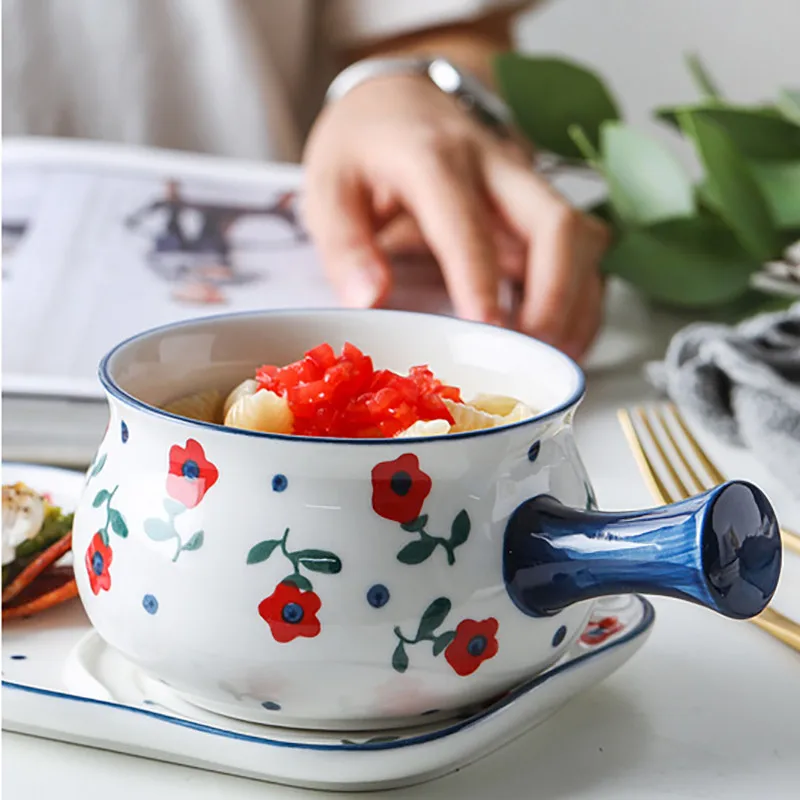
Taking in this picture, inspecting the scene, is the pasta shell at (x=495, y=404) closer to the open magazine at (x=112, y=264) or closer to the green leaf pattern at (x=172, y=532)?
the green leaf pattern at (x=172, y=532)

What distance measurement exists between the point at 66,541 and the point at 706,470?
26 cm

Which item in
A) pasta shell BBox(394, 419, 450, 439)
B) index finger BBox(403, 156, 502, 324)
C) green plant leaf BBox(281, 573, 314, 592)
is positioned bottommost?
index finger BBox(403, 156, 502, 324)

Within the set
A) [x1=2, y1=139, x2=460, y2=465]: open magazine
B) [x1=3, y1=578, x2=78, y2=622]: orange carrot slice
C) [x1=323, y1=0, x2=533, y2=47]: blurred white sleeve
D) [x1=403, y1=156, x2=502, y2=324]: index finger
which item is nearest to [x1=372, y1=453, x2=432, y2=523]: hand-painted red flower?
[x1=3, y1=578, x2=78, y2=622]: orange carrot slice

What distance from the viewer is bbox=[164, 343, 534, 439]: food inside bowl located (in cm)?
32

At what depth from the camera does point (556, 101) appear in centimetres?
87

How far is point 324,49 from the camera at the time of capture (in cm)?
115

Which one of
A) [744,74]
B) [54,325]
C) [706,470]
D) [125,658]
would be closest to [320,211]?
[54,325]

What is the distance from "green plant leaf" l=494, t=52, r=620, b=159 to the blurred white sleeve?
18 cm

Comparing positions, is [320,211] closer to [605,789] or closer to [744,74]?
[605,789]

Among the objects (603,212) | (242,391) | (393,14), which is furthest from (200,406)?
(393,14)

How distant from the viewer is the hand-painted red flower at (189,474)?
30 cm

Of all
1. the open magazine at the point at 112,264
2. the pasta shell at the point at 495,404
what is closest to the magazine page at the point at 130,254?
the open magazine at the point at 112,264

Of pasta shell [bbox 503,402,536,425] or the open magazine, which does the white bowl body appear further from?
the open magazine

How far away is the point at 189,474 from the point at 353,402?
0.05m
